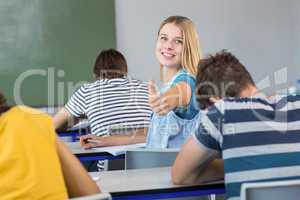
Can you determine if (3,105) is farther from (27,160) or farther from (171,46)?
(171,46)

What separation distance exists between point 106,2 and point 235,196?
4208mm

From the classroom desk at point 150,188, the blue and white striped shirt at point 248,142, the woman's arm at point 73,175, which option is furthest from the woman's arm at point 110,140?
the woman's arm at point 73,175

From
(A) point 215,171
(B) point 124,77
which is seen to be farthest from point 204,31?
(A) point 215,171

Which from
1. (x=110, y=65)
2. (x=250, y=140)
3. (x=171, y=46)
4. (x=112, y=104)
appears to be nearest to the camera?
(x=250, y=140)

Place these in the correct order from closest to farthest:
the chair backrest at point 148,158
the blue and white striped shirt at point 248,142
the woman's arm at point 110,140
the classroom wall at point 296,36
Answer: the blue and white striped shirt at point 248,142
the chair backrest at point 148,158
the woman's arm at point 110,140
the classroom wall at point 296,36

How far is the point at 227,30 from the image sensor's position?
607 centimetres

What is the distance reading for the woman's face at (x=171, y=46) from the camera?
8.09ft

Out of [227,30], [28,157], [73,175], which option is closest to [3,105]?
[28,157]

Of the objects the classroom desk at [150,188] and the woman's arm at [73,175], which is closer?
the woman's arm at [73,175]

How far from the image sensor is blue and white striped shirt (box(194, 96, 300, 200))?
1.66m

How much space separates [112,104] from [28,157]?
203cm

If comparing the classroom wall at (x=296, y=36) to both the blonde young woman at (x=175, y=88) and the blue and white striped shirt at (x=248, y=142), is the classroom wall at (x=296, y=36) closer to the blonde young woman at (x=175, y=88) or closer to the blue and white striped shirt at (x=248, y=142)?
the blonde young woman at (x=175, y=88)

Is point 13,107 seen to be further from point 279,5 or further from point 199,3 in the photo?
point 279,5

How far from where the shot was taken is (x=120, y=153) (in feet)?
8.98
